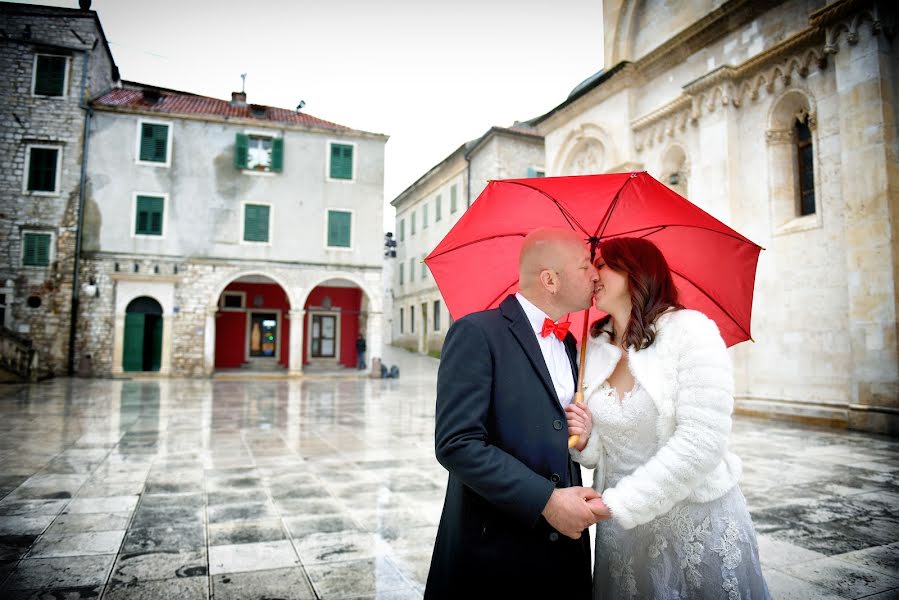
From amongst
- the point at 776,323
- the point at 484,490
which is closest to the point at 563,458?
the point at 484,490

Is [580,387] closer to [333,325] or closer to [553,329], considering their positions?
[553,329]

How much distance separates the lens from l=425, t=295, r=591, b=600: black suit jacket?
1.63 metres

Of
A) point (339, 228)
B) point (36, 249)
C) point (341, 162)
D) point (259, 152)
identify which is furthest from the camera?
point (341, 162)

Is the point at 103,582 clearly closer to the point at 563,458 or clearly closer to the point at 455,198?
the point at 563,458

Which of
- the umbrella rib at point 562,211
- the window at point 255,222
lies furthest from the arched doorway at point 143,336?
the umbrella rib at point 562,211

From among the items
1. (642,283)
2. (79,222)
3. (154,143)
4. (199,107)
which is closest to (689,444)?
(642,283)

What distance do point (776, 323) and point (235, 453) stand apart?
10.2 meters

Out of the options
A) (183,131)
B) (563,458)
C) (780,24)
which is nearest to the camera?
(563,458)

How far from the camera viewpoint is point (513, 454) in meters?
1.69

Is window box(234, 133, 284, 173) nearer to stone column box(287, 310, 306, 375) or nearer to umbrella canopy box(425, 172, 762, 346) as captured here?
stone column box(287, 310, 306, 375)

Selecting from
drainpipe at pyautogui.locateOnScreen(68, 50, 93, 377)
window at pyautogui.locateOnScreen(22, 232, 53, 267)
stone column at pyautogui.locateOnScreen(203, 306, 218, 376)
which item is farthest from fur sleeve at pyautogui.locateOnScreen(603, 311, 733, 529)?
window at pyautogui.locateOnScreen(22, 232, 53, 267)

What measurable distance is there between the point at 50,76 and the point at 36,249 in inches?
254

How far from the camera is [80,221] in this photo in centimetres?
2033

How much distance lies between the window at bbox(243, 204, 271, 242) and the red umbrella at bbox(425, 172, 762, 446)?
20998 millimetres
